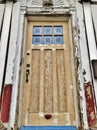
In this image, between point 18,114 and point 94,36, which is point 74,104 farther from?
point 94,36

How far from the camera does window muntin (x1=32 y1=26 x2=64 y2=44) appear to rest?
442 centimetres

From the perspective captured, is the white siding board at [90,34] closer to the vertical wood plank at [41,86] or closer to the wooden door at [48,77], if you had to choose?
the wooden door at [48,77]

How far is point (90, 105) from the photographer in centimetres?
348

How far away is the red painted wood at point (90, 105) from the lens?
3345mm

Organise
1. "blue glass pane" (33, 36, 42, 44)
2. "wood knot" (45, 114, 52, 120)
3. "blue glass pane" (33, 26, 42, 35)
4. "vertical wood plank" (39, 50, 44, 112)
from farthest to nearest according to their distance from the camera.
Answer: "blue glass pane" (33, 26, 42, 35), "blue glass pane" (33, 36, 42, 44), "vertical wood plank" (39, 50, 44, 112), "wood knot" (45, 114, 52, 120)

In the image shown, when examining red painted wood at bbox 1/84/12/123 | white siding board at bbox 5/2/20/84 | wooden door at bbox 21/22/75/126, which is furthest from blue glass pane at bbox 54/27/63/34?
red painted wood at bbox 1/84/12/123

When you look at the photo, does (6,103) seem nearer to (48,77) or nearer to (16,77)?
(16,77)

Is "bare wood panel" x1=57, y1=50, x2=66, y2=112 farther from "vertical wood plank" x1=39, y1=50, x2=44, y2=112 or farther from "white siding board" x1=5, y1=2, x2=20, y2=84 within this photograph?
"white siding board" x1=5, y1=2, x2=20, y2=84

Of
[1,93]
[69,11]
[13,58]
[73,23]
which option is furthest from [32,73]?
[69,11]

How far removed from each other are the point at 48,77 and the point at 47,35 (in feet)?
3.09

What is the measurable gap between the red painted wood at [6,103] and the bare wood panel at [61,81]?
83cm

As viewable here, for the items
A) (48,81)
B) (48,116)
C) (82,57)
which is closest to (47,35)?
(82,57)

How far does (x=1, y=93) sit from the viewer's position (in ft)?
11.8

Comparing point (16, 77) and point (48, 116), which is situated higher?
point (16, 77)
